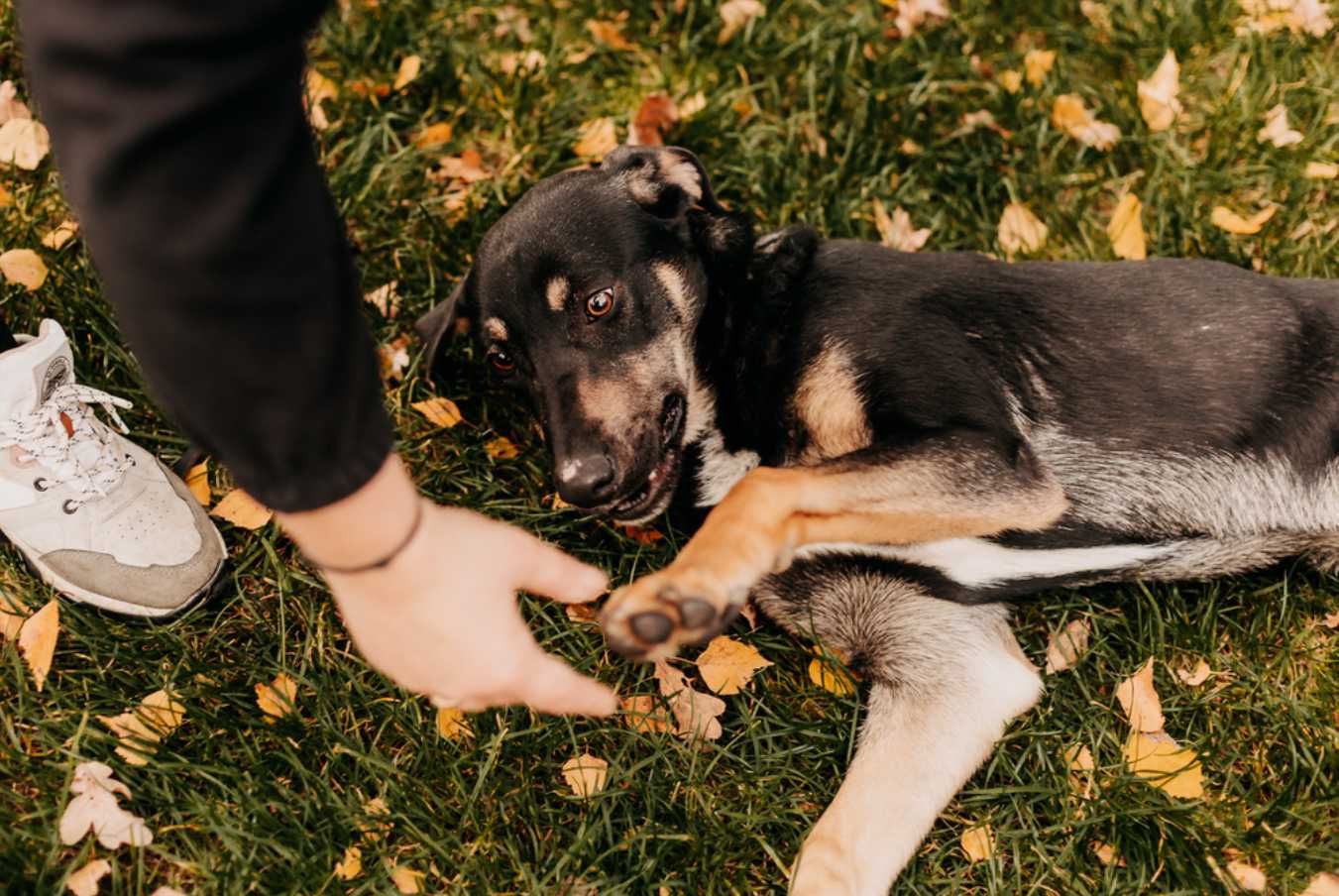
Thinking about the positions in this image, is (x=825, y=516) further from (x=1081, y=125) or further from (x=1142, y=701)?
(x=1081, y=125)

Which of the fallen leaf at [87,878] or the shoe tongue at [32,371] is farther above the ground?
the shoe tongue at [32,371]

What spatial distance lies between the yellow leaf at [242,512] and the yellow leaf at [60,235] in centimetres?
127

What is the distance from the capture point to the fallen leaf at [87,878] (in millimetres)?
2779

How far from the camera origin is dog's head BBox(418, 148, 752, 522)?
10.8ft

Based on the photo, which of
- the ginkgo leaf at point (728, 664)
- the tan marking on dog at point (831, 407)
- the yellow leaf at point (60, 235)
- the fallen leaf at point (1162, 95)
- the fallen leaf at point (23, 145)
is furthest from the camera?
the fallen leaf at point (1162, 95)

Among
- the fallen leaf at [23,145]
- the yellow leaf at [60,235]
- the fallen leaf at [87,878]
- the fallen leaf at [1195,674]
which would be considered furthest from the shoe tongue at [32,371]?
the fallen leaf at [1195,674]

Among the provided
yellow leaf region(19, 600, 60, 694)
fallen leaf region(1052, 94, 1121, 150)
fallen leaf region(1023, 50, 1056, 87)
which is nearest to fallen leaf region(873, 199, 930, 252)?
fallen leaf region(1052, 94, 1121, 150)

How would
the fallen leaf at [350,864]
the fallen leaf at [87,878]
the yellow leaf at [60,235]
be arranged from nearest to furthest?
the fallen leaf at [87,878]
the fallen leaf at [350,864]
the yellow leaf at [60,235]

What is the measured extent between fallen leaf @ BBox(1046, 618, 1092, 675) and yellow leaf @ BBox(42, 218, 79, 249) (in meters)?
3.80

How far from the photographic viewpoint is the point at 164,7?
4.36 ft

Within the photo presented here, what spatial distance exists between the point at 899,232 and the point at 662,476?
1.75 meters

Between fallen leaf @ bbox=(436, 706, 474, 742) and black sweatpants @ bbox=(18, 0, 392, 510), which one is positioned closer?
black sweatpants @ bbox=(18, 0, 392, 510)

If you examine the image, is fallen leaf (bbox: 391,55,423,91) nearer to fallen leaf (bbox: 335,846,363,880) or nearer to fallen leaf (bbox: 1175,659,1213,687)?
fallen leaf (bbox: 335,846,363,880)

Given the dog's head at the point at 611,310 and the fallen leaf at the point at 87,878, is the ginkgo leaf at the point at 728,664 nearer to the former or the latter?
the dog's head at the point at 611,310
